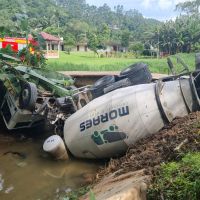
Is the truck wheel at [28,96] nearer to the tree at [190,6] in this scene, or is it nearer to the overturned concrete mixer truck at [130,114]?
the overturned concrete mixer truck at [130,114]

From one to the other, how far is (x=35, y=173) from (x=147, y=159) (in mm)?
2708

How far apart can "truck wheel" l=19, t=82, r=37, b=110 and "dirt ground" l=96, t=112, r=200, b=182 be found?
2.71 meters

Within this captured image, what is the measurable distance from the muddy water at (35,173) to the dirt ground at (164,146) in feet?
2.56

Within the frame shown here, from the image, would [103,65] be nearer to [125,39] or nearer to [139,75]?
[139,75]

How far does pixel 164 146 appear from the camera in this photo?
5.33 meters

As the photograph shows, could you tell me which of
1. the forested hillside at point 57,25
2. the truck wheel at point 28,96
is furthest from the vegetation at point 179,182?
the forested hillside at point 57,25

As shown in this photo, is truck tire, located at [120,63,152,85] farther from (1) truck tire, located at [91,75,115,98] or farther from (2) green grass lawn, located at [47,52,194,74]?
(2) green grass lawn, located at [47,52,194,74]

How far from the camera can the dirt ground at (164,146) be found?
453 centimetres

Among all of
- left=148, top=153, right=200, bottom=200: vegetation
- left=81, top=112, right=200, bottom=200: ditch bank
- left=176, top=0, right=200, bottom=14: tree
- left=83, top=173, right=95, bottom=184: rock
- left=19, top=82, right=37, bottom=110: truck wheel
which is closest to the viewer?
left=148, top=153, right=200, bottom=200: vegetation

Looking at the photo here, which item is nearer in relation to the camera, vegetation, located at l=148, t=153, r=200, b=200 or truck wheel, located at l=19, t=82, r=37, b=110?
vegetation, located at l=148, t=153, r=200, b=200

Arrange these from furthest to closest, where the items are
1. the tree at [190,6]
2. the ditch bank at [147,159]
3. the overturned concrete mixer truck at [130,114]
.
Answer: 1. the tree at [190,6]
2. the overturned concrete mixer truck at [130,114]
3. the ditch bank at [147,159]

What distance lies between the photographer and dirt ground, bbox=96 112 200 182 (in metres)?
4.53

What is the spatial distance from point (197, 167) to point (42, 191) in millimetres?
3224

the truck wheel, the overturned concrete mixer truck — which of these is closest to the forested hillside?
the truck wheel
